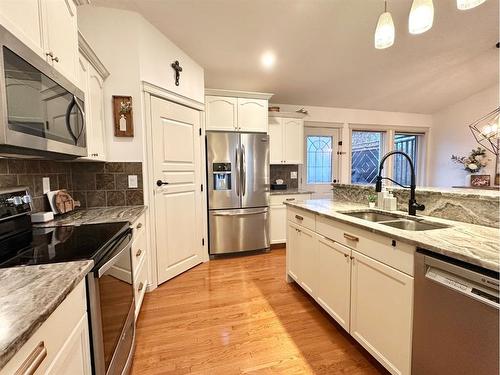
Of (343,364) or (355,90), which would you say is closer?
(343,364)

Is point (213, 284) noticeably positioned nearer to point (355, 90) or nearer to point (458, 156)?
point (355, 90)

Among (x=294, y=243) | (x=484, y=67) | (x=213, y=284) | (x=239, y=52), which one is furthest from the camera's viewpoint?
(x=484, y=67)

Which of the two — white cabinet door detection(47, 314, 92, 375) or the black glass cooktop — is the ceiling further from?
white cabinet door detection(47, 314, 92, 375)

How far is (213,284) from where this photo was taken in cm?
259

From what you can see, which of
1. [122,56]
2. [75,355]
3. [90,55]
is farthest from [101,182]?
[75,355]

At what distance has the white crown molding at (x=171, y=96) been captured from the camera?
2.34 meters

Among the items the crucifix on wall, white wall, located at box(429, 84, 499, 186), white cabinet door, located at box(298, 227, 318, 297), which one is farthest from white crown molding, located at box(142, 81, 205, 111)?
white wall, located at box(429, 84, 499, 186)

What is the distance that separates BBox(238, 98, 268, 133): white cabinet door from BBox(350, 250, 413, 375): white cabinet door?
2.36m

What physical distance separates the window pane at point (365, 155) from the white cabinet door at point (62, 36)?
4.54 metres

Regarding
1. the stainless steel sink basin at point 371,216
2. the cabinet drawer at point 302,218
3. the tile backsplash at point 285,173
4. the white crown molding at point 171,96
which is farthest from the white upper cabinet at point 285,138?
the stainless steel sink basin at point 371,216

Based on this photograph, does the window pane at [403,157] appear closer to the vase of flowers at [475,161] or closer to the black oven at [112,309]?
the vase of flowers at [475,161]

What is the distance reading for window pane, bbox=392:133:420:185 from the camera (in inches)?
201

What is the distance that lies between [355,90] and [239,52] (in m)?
2.24

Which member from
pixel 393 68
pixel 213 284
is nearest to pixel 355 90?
pixel 393 68
